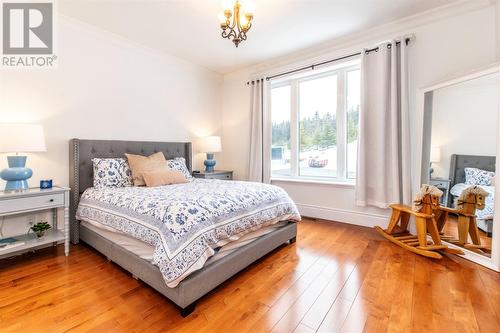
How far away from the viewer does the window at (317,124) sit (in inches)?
141

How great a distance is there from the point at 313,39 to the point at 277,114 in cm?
136

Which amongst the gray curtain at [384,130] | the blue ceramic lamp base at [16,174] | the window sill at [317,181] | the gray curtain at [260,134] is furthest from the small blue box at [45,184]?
the gray curtain at [384,130]

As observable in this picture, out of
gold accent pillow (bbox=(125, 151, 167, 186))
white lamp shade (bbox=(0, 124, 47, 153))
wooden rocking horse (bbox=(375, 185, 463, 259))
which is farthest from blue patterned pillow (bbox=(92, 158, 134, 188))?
wooden rocking horse (bbox=(375, 185, 463, 259))

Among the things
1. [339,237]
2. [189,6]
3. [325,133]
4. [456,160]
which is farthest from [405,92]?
→ [189,6]

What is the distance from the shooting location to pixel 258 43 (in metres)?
3.43

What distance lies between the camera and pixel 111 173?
9.06 ft

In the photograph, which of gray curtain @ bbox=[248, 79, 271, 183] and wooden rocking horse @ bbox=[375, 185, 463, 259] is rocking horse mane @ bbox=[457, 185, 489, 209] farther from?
gray curtain @ bbox=[248, 79, 271, 183]

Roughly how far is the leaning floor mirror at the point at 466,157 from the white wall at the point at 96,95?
11.4 ft

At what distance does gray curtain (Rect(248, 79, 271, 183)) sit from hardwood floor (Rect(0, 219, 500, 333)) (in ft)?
6.37

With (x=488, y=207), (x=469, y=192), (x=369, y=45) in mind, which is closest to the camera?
(x=488, y=207)

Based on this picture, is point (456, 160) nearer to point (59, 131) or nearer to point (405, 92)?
point (405, 92)

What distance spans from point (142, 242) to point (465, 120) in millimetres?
3144

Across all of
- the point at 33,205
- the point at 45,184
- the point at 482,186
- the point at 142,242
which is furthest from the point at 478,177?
the point at 45,184
